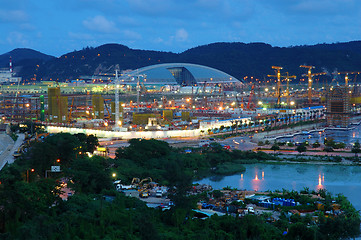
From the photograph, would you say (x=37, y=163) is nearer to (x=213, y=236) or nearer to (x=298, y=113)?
(x=213, y=236)

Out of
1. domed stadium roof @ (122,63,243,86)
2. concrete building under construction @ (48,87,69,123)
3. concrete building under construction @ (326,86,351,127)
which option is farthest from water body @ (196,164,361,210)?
domed stadium roof @ (122,63,243,86)

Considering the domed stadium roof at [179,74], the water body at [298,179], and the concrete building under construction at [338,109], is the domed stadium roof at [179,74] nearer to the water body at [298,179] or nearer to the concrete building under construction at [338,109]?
the concrete building under construction at [338,109]

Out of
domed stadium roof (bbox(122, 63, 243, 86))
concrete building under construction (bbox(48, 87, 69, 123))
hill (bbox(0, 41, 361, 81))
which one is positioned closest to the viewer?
concrete building under construction (bbox(48, 87, 69, 123))

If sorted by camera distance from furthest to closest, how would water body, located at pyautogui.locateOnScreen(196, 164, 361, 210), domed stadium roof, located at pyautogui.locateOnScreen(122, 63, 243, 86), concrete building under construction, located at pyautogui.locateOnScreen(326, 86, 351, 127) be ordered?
domed stadium roof, located at pyautogui.locateOnScreen(122, 63, 243, 86)
concrete building under construction, located at pyautogui.locateOnScreen(326, 86, 351, 127)
water body, located at pyautogui.locateOnScreen(196, 164, 361, 210)

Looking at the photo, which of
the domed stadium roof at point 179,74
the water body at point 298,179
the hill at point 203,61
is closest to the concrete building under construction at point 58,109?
the water body at point 298,179

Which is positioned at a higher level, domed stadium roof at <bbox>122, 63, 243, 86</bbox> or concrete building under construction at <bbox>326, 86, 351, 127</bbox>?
domed stadium roof at <bbox>122, 63, 243, 86</bbox>

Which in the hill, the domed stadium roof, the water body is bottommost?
the water body

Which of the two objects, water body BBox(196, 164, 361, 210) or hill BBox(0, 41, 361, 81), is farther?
hill BBox(0, 41, 361, 81)

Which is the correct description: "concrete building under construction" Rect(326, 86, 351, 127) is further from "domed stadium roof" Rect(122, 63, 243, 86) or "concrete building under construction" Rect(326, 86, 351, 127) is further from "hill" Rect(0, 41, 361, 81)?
"hill" Rect(0, 41, 361, 81)
